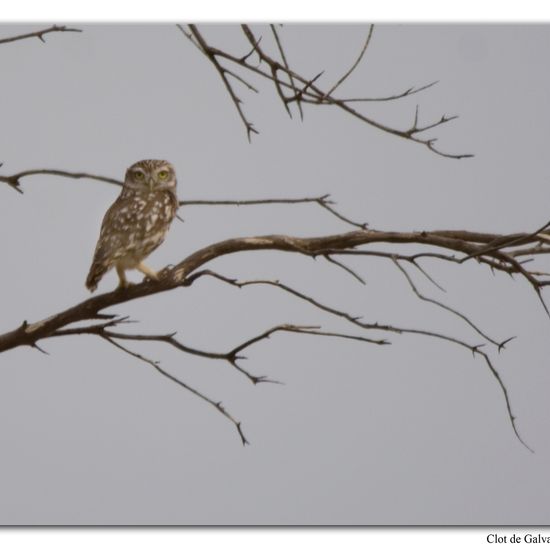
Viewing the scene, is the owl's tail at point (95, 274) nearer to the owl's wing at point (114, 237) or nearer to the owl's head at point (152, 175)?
the owl's wing at point (114, 237)

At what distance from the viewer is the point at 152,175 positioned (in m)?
2.57

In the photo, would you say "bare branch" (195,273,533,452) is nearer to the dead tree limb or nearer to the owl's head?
the dead tree limb

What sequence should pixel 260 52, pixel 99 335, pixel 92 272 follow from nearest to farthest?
pixel 260 52 → pixel 99 335 → pixel 92 272

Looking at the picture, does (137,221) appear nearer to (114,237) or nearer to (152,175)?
(114,237)

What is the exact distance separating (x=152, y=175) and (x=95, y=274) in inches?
17.1

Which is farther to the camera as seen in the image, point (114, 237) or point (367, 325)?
point (114, 237)

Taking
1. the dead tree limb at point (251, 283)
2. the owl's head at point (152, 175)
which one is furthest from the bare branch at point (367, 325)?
the owl's head at point (152, 175)

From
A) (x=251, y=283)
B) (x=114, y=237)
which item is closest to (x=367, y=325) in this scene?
(x=251, y=283)

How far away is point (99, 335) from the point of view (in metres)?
2.00

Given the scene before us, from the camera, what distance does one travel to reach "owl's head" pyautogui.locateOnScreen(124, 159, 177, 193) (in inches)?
100
